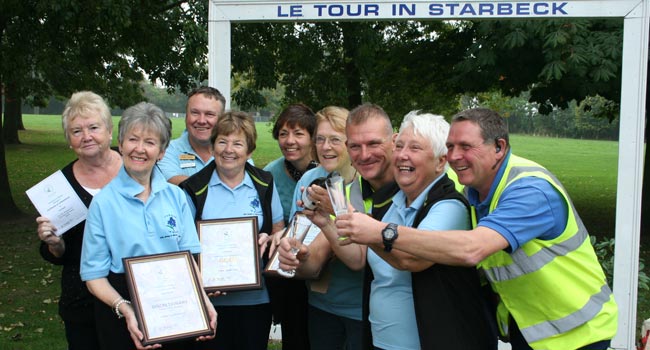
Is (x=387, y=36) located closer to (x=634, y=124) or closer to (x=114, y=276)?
(x=634, y=124)

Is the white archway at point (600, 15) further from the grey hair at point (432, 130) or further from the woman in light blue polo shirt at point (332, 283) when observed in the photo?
the grey hair at point (432, 130)

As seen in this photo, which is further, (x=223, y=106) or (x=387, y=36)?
(x=387, y=36)

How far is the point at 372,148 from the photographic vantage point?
3.39m

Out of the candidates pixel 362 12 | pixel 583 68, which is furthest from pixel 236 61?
pixel 362 12

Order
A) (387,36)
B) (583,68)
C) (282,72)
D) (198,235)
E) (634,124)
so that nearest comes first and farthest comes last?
(198,235)
(634,124)
(583,68)
(282,72)
(387,36)

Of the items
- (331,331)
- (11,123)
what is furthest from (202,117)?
(11,123)

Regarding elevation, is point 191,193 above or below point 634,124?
below

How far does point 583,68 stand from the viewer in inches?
349

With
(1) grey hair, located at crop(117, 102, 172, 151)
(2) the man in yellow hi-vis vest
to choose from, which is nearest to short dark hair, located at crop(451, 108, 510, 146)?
(2) the man in yellow hi-vis vest

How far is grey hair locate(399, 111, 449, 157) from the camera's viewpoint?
121 inches

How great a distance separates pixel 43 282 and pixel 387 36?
8.85m

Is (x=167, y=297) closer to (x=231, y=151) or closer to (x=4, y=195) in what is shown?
(x=231, y=151)

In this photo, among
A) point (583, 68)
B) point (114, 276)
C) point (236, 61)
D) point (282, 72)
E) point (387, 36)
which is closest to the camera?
point (114, 276)

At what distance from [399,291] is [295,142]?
155 cm
